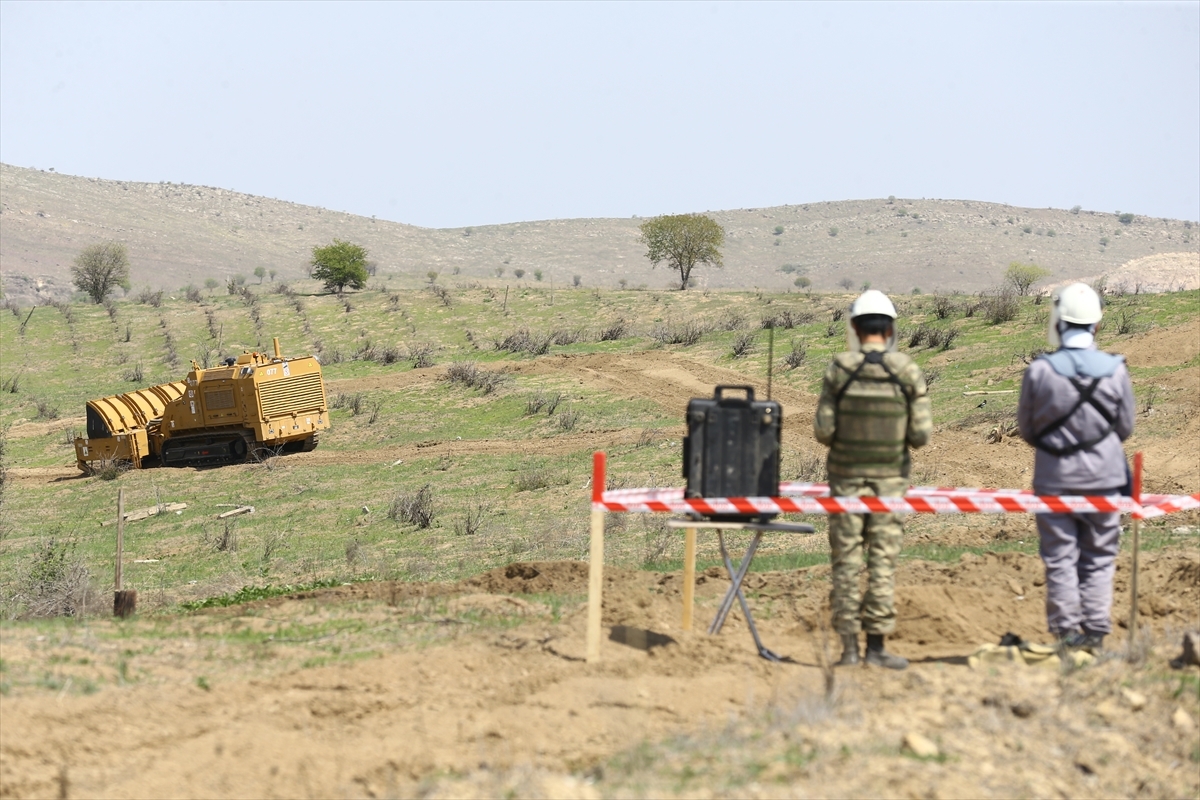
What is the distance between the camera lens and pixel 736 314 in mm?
44906

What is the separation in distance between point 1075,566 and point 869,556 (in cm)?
120

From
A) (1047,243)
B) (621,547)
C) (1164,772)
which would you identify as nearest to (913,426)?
(1164,772)

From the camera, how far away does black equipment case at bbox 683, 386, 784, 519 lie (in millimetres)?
7629

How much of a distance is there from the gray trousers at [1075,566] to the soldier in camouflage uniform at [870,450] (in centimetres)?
90

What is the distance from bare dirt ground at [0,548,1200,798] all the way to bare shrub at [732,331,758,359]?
25.3 metres

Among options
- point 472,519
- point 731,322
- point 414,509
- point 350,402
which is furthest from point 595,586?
point 731,322

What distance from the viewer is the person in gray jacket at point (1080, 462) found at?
7.03m

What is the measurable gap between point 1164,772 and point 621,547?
9538 mm

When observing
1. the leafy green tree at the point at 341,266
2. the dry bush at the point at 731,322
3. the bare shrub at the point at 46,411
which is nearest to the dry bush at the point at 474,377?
the dry bush at the point at 731,322

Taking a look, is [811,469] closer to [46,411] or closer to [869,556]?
[869,556]

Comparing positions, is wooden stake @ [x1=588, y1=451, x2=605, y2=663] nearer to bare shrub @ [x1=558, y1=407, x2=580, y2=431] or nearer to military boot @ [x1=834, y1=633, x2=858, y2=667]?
military boot @ [x1=834, y1=633, x2=858, y2=667]

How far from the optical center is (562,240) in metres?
134

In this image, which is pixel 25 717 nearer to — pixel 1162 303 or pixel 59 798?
pixel 59 798

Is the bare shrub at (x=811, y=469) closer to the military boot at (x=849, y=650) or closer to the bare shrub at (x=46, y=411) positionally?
the military boot at (x=849, y=650)
